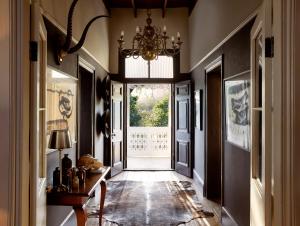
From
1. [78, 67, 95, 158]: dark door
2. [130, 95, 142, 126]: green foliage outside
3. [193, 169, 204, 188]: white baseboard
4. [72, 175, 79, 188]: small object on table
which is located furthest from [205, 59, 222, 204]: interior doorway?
[130, 95, 142, 126]: green foliage outside

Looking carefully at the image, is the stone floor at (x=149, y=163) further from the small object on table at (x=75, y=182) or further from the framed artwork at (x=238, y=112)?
A: the small object on table at (x=75, y=182)

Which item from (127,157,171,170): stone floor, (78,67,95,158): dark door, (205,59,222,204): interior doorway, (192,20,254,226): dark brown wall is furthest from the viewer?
(127,157,171,170): stone floor

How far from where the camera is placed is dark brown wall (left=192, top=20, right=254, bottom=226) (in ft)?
11.0

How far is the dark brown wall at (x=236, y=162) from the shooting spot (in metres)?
3.36

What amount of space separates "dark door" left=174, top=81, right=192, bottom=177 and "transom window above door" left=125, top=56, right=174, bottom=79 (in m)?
0.49

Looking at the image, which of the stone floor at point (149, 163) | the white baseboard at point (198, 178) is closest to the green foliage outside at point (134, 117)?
the stone floor at point (149, 163)

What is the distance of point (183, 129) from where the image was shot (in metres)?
7.73

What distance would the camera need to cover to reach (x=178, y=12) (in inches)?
320

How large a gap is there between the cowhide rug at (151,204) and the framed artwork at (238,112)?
4.59ft

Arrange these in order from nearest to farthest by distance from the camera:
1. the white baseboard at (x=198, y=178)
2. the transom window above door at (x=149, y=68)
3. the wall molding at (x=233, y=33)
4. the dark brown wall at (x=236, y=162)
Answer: the wall molding at (x=233, y=33)
the dark brown wall at (x=236, y=162)
the white baseboard at (x=198, y=178)
the transom window above door at (x=149, y=68)
